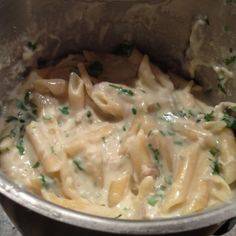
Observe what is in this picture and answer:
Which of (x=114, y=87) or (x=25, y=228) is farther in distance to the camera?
(x=114, y=87)

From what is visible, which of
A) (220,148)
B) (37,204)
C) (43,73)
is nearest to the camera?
(37,204)

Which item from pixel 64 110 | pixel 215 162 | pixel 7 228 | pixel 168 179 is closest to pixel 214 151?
pixel 215 162

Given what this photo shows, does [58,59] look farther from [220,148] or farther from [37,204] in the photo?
[37,204]

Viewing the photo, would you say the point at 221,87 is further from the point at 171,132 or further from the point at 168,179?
the point at 168,179

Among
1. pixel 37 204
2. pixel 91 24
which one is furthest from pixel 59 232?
pixel 91 24

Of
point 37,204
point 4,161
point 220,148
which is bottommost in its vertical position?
point 220,148
